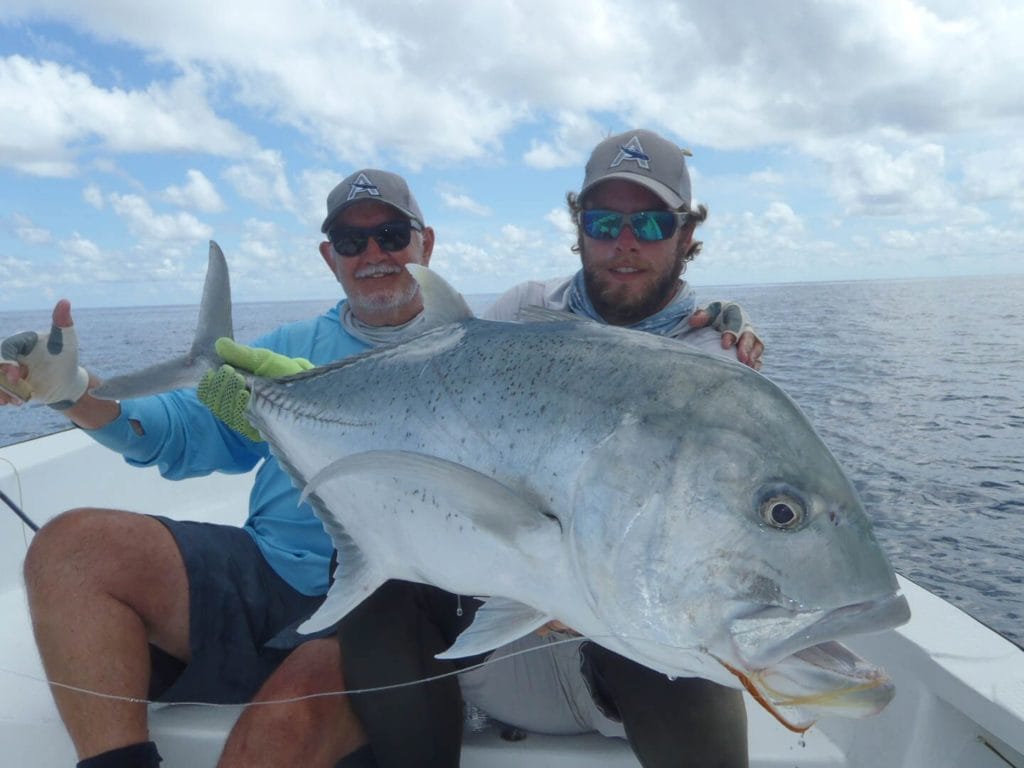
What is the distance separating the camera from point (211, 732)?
87.7 inches

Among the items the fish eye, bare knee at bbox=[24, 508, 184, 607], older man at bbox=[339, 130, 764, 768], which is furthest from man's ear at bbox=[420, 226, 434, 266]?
the fish eye

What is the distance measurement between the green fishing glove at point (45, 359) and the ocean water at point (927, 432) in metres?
4.20

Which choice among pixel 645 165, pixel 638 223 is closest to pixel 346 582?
pixel 638 223

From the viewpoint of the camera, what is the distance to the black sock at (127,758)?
1.95 metres

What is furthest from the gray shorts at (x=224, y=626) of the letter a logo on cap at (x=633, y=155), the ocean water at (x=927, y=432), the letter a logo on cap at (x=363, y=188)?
the ocean water at (x=927, y=432)

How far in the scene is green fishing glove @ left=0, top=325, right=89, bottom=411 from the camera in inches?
85.2

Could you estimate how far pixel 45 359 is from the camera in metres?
2.19

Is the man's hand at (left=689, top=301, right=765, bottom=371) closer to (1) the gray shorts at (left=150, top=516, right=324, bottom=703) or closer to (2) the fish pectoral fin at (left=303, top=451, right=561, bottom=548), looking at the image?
(2) the fish pectoral fin at (left=303, top=451, right=561, bottom=548)

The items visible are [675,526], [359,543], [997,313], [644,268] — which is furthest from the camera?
[997,313]

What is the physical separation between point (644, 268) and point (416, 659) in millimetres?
1455

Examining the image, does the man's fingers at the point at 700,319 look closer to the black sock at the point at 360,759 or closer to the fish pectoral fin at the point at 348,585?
the fish pectoral fin at the point at 348,585

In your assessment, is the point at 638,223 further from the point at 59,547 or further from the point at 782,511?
the point at 59,547

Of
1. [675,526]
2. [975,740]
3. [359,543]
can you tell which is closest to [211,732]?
[359,543]

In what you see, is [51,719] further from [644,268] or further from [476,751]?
[644,268]
